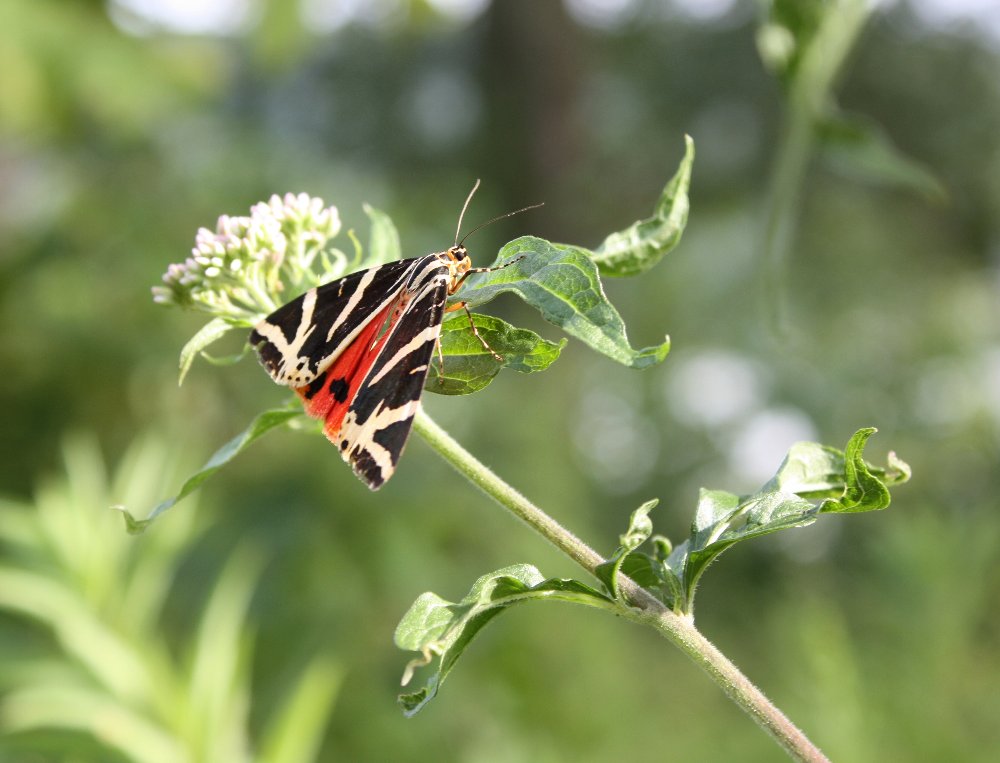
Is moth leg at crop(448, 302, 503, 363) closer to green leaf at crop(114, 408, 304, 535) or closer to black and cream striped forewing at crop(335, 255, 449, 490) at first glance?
black and cream striped forewing at crop(335, 255, 449, 490)

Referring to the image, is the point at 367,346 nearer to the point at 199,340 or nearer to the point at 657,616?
the point at 199,340

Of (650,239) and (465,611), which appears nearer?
(465,611)

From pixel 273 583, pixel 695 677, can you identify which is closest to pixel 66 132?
pixel 273 583

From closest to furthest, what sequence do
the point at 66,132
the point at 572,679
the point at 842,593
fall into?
the point at 572,679 < the point at 66,132 < the point at 842,593

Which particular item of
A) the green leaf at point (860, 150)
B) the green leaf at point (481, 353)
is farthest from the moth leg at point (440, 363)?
the green leaf at point (860, 150)

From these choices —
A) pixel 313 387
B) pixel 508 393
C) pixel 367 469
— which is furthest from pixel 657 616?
pixel 508 393

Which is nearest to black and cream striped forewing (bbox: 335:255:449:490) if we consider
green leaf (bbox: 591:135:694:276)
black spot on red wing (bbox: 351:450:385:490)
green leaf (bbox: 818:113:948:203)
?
black spot on red wing (bbox: 351:450:385:490)

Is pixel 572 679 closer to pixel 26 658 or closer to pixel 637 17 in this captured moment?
pixel 26 658
